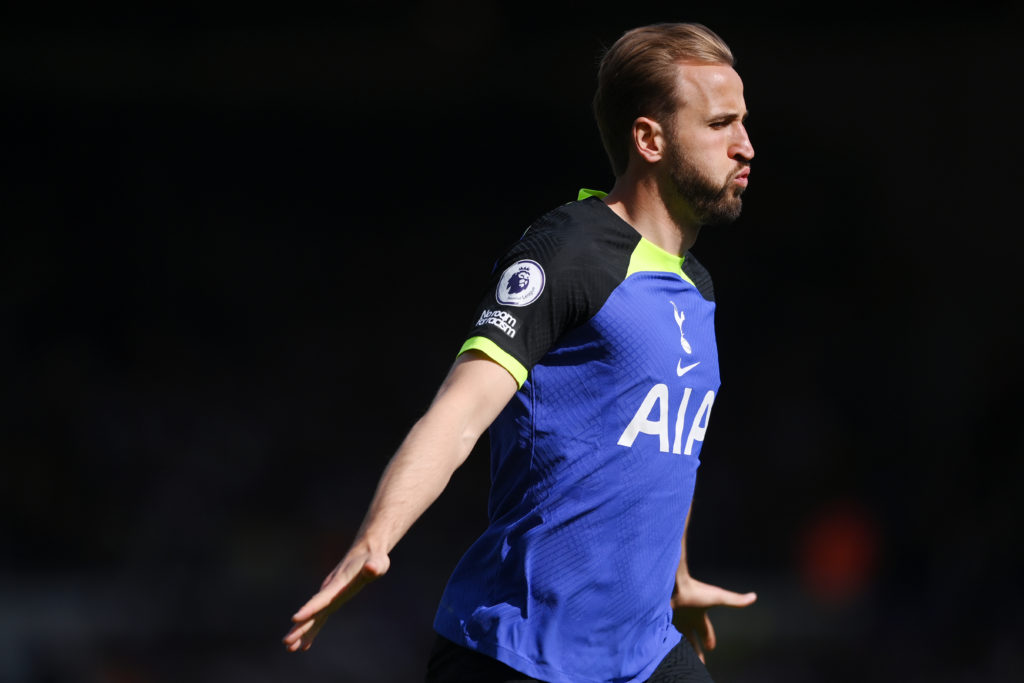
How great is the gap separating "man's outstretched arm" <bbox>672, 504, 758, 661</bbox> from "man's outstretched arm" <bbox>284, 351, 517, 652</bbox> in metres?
0.93

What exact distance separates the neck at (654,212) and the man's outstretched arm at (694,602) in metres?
0.72

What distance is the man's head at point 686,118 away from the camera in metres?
2.42

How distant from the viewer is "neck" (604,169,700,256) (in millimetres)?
2424

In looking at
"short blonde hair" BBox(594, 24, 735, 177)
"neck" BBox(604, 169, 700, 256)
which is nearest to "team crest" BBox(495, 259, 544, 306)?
"neck" BBox(604, 169, 700, 256)

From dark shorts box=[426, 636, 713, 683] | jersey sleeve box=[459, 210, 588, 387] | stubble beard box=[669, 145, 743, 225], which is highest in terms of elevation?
stubble beard box=[669, 145, 743, 225]

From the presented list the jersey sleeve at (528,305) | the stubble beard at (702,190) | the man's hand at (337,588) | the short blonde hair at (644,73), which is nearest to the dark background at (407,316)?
the short blonde hair at (644,73)

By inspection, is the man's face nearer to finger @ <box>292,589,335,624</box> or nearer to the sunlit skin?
the sunlit skin

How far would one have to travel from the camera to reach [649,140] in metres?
2.44

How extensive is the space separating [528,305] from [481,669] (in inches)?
27.4

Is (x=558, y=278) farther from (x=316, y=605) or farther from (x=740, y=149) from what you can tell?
(x=316, y=605)

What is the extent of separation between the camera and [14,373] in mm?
7492

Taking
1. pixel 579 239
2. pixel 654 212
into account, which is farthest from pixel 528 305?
pixel 654 212

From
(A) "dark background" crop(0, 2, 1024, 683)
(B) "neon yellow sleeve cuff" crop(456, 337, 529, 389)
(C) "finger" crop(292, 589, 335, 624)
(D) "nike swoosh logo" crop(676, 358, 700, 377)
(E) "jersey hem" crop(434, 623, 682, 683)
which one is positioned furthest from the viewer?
(A) "dark background" crop(0, 2, 1024, 683)

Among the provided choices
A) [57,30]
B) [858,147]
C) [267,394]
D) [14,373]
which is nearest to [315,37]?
[57,30]
